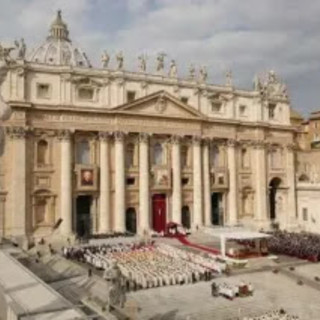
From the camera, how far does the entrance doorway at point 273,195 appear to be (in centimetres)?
5812

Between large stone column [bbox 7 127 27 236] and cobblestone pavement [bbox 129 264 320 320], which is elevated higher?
large stone column [bbox 7 127 27 236]

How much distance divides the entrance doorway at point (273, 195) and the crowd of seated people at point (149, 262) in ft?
76.1

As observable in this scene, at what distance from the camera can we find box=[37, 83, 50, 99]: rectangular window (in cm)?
4372

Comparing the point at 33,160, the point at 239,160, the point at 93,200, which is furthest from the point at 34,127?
the point at 239,160

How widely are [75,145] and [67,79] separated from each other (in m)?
6.27

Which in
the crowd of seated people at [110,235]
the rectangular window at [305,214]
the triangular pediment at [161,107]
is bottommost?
the crowd of seated people at [110,235]

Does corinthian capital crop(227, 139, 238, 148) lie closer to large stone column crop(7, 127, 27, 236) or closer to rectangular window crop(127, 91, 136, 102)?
rectangular window crop(127, 91, 136, 102)

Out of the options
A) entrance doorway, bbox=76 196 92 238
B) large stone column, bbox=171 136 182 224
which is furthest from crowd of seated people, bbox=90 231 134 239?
large stone column, bbox=171 136 182 224

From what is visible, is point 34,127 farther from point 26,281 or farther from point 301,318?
point 301,318

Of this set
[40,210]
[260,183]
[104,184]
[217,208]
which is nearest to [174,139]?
[104,184]

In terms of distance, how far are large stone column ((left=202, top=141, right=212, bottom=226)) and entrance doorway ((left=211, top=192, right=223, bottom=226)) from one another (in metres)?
1.78

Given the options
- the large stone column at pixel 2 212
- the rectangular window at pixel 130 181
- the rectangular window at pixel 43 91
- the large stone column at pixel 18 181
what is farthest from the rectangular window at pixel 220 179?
the large stone column at pixel 2 212

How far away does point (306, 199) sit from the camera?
57031 mm

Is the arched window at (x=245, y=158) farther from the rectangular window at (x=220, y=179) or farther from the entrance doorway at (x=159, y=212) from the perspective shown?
the entrance doorway at (x=159, y=212)
